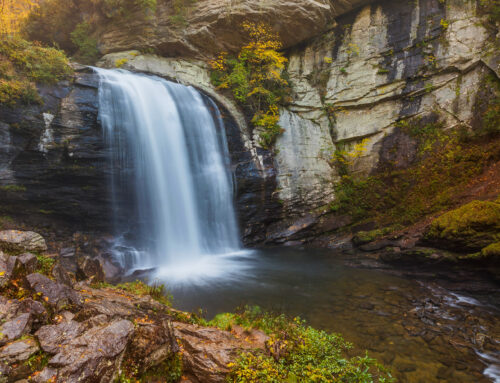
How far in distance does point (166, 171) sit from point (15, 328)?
27.6 ft

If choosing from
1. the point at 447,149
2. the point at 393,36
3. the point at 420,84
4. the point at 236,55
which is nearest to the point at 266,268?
the point at 447,149

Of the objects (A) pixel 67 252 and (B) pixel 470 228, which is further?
(A) pixel 67 252

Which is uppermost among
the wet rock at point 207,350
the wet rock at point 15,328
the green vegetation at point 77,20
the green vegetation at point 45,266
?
the green vegetation at point 77,20

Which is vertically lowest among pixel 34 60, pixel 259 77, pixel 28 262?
pixel 28 262

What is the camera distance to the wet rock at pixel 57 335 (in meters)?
2.24

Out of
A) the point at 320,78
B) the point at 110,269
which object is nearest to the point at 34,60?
the point at 110,269

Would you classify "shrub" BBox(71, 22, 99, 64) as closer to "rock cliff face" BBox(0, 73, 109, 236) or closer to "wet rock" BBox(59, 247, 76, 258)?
"rock cliff face" BBox(0, 73, 109, 236)

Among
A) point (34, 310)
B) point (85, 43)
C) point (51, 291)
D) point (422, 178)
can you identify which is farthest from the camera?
point (85, 43)

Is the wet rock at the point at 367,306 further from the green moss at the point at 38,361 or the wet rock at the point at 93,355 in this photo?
the green moss at the point at 38,361

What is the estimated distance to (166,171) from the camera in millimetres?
10312

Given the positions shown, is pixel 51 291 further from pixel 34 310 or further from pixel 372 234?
pixel 372 234

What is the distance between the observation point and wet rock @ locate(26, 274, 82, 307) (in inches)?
110

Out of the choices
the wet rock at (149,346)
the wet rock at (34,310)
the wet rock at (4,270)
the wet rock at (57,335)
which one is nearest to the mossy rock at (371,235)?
the wet rock at (149,346)

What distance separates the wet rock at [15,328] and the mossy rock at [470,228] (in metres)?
9.24
